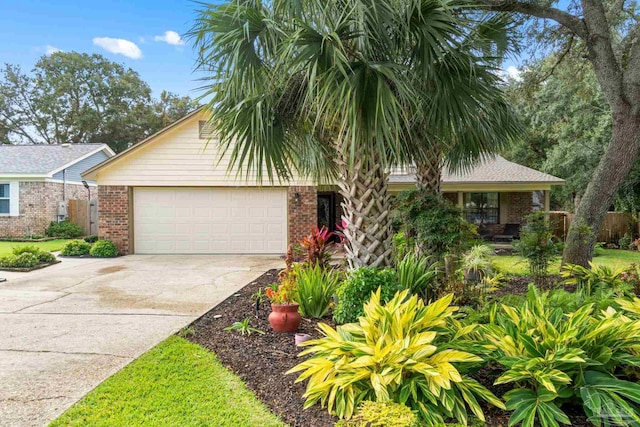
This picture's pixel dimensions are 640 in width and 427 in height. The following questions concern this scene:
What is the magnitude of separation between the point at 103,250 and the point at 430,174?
10115 millimetres

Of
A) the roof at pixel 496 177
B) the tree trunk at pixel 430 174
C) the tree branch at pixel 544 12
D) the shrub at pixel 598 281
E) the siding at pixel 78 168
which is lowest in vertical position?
the shrub at pixel 598 281

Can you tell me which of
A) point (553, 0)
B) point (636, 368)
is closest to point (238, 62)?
point (636, 368)

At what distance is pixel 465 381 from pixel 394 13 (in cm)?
351

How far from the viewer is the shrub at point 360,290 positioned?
177 inches

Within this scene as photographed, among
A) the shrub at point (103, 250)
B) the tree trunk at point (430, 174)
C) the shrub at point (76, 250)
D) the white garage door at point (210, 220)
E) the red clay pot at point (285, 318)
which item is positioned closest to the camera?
the red clay pot at point (285, 318)

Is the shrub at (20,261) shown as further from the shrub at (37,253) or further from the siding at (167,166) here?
the siding at (167,166)

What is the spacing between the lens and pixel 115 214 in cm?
1262

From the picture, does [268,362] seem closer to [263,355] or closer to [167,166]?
[263,355]

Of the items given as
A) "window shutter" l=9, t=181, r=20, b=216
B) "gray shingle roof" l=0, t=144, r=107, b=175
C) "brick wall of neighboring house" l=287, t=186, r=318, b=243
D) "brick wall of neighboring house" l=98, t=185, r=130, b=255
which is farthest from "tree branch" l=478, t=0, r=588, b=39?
"window shutter" l=9, t=181, r=20, b=216

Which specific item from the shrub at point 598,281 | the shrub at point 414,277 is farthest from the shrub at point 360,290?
the shrub at point 598,281

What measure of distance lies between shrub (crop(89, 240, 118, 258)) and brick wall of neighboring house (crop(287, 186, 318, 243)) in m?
5.46

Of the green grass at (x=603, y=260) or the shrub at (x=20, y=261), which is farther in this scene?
the shrub at (x=20, y=261)

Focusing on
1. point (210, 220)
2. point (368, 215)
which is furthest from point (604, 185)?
point (210, 220)

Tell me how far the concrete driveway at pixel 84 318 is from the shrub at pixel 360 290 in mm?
2192
